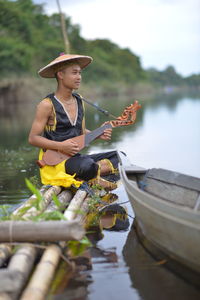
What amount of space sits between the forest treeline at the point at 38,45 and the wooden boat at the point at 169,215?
129ft

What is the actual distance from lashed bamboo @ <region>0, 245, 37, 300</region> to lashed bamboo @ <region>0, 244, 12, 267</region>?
0.10 meters

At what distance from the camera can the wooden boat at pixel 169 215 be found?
10.5 feet

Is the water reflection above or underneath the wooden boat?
underneath

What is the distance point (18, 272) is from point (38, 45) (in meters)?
55.3

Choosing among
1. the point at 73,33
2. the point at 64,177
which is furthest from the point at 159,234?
the point at 73,33

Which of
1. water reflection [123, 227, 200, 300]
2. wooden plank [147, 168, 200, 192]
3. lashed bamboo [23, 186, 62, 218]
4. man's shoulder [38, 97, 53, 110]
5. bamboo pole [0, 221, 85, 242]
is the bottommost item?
water reflection [123, 227, 200, 300]

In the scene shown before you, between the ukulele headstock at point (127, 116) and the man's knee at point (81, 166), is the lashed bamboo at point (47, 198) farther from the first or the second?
the ukulele headstock at point (127, 116)

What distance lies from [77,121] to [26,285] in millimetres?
2780

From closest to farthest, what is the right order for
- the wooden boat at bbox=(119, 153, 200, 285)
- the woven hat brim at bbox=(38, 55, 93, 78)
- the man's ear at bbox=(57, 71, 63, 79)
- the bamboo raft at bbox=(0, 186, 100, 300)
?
the bamboo raft at bbox=(0, 186, 100, 300) → the wooden boat at bbox=(119, 153, 200, 285) → the woven hat brim at bbox=(38, 55, 93, 78) → the man's ear at bbox=(57, 71, 63, 79)

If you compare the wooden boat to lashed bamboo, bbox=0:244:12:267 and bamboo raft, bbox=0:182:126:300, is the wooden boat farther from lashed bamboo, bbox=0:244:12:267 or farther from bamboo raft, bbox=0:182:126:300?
lashed bamboo, bbox=0:244:12:267

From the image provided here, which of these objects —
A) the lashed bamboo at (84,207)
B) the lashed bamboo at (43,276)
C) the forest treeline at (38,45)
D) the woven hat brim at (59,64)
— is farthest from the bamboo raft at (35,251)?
the forest treeline at (38,45)

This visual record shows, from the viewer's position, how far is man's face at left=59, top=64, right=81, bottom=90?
546cm

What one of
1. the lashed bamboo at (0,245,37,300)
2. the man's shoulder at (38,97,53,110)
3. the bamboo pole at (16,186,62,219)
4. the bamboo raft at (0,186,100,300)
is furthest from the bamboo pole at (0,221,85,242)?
the man's shoulder at (38,97,53,110)

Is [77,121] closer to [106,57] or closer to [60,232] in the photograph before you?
[60,232]
